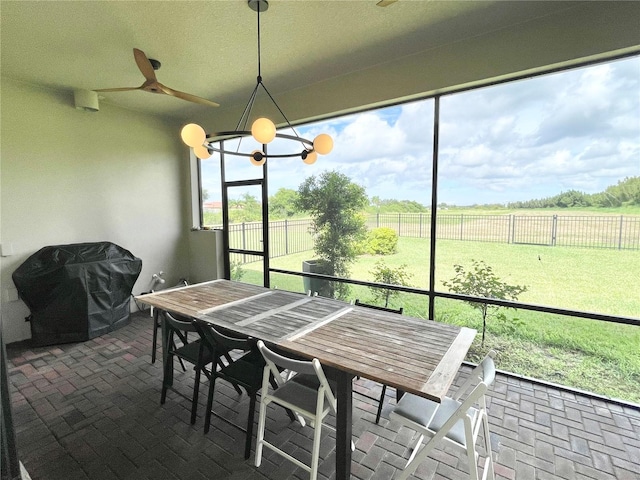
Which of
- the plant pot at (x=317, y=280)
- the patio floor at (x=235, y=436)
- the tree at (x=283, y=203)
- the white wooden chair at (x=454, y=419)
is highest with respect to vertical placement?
the tree at (x=283, y=203)

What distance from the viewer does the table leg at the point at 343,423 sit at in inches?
63.6

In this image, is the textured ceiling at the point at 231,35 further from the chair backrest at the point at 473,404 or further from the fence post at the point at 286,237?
the chair backrest at the point at 473,404

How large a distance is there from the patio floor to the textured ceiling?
3061 millimetres

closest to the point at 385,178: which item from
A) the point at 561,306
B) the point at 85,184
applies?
the point at 561,306

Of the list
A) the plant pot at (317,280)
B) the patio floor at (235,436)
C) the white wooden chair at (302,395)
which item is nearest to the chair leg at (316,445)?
the white wooden chair at (302,395)

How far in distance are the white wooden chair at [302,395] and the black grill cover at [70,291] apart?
3.02 metres

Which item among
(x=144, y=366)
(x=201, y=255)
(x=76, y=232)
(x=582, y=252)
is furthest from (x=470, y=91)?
(x=76, y=232)

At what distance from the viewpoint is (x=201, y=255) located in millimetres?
5273

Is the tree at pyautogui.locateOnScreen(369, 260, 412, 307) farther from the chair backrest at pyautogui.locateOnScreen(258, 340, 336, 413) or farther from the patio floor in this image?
the chair backrest at pyautogui.locateOnScreen(258, 340, 336, 413)

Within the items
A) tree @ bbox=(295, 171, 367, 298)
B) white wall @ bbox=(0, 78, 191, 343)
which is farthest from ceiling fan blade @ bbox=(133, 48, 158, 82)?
white wall @ bbox=(0, 78, 191, 343)

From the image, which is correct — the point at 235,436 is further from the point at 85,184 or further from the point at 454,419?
the point at 85,184

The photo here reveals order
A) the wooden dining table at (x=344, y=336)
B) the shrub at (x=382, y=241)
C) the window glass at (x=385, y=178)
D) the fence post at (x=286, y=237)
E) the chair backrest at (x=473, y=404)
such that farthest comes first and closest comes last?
the fence post at (x=286, y=237) < the shrub at (x=382, y=241) < the window glass at (x=385, y=178) < the wooden dining table at (x=344, y=336) < the chair backrest at (x=473, y=404)

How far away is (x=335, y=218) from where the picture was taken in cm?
395

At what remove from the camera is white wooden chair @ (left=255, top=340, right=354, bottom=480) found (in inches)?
62.1
